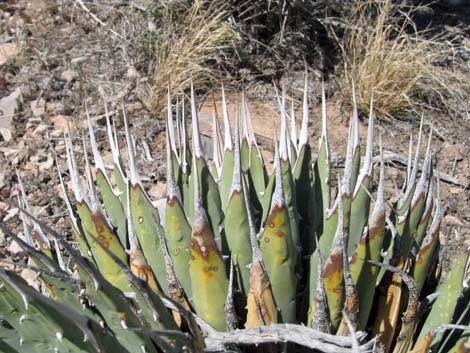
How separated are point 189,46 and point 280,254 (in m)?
3.09

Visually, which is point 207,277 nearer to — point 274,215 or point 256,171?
point 274,215

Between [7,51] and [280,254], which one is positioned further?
[7,51]

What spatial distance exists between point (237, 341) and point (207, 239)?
0.24 meters

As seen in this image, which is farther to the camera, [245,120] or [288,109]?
[288,109]

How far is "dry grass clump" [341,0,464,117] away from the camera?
4.46m

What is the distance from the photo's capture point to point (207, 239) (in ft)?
5.07

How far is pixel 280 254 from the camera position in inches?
64.3

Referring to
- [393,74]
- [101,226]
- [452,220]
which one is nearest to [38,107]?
[393,74]

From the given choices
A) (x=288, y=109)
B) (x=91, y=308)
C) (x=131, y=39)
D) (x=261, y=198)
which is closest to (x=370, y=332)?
(x=261, y=198)

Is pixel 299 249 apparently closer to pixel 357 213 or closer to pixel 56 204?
pixel 357 213

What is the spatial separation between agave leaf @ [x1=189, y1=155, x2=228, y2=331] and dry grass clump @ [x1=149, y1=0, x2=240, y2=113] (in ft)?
8.97

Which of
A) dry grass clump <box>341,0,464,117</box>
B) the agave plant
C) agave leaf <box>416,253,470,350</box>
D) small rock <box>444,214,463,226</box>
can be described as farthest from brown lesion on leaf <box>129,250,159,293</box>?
dry grass clump <box>341,0,464,117</box>

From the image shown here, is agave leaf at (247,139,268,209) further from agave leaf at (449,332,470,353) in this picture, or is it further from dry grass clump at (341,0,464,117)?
dry grass clump at (341,0,464,117)

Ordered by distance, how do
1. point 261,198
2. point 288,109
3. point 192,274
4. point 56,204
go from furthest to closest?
point 288,109
point 56,204
point 261,198
point 192,274
